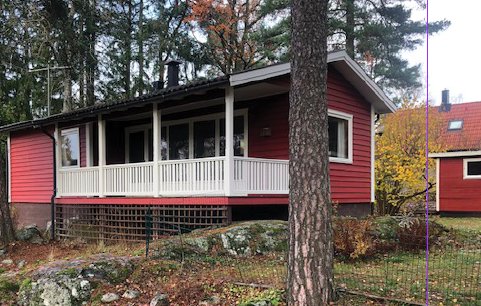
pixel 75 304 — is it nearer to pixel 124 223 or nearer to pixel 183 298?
pixel 183 298


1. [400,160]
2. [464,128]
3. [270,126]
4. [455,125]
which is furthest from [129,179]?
[455,125]

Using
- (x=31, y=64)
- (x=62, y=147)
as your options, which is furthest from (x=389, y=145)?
(x=31, y=64)

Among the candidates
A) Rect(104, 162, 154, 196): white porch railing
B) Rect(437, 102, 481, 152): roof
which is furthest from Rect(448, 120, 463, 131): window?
Rect(104, 162, 154, 196): white porch railing

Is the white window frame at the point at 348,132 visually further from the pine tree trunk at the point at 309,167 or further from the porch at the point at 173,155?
the pine tree trunk at the point at 309,167

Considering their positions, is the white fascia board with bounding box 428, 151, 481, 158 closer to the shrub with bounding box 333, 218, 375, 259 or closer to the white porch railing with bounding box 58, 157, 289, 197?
the white porch railing with bounding box 58, 157, 289, 197

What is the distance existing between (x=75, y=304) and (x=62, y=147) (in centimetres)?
956

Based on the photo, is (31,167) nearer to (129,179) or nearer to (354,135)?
(129,179)

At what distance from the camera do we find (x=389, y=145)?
15.3 metres

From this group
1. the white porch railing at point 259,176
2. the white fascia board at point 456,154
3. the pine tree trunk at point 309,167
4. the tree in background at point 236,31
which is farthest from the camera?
the tree in background at point 236,31

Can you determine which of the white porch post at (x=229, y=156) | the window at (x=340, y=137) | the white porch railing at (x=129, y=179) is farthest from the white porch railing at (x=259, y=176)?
the white porch railing at (x=129, y=179)

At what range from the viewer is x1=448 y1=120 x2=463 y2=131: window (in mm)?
22455

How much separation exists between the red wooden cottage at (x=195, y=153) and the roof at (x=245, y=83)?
0.03 meters

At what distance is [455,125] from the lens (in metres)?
22.7

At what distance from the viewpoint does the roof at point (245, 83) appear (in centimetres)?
837
